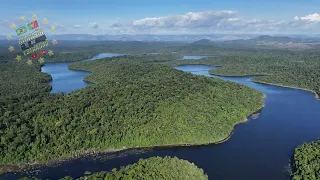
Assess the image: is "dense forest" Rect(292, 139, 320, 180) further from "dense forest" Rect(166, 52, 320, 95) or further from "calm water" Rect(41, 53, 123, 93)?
"calm water" Rect(41, 53, 123, 93)

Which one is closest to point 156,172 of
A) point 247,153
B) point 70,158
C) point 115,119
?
point 70,158

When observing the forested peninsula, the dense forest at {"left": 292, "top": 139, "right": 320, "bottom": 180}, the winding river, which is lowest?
the winding river

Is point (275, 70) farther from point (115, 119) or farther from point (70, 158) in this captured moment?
point (70, 158)

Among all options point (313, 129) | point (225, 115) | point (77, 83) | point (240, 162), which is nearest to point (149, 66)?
point (77, 83)

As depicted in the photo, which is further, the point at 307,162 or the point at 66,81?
the point at 66,81

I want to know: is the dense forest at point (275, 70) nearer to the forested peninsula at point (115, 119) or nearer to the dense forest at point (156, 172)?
the forested peninsula at point (115, 119)

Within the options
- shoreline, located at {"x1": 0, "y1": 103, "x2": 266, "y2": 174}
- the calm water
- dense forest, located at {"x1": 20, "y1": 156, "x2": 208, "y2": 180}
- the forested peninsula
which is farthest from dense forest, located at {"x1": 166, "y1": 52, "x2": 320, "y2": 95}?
→ dense forest, located at {"x1": 20, "y1": 156, "x2": 208, "y2": 180}
